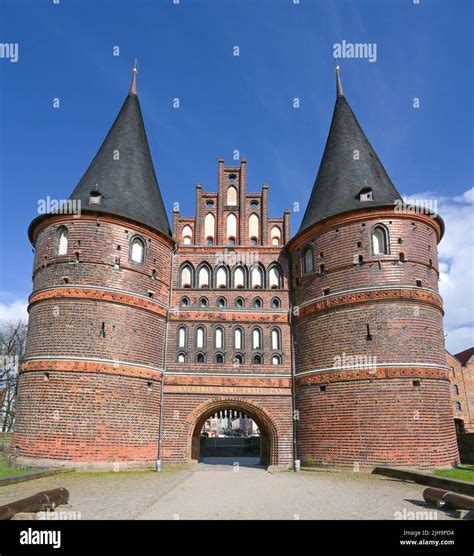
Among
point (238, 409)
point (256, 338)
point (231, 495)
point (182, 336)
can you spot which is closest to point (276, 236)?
point (256, 338)

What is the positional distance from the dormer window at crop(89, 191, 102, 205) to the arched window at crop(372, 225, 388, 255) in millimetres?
11030

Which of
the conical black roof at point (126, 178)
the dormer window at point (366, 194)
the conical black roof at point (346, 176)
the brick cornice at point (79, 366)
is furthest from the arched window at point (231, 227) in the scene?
the brick cornice at point (79, 366)

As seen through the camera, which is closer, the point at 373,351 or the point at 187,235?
the point at 373,351

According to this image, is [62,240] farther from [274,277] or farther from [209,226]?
[274,277]

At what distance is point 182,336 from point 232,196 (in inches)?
281

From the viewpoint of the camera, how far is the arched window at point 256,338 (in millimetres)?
20656

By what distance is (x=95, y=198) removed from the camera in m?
19.4

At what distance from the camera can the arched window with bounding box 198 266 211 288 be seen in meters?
21.6

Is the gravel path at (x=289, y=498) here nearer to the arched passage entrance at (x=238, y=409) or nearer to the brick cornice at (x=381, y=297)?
the arched passage entrance at (x=238, y=409)

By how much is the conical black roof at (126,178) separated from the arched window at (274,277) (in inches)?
200

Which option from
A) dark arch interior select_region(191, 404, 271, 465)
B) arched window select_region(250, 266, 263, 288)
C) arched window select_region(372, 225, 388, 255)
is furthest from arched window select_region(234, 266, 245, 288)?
arched window select_region(372, 225, 388, 255)

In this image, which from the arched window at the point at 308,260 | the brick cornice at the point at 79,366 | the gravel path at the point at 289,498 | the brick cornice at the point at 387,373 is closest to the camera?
the gravel path at the point at 289,498
